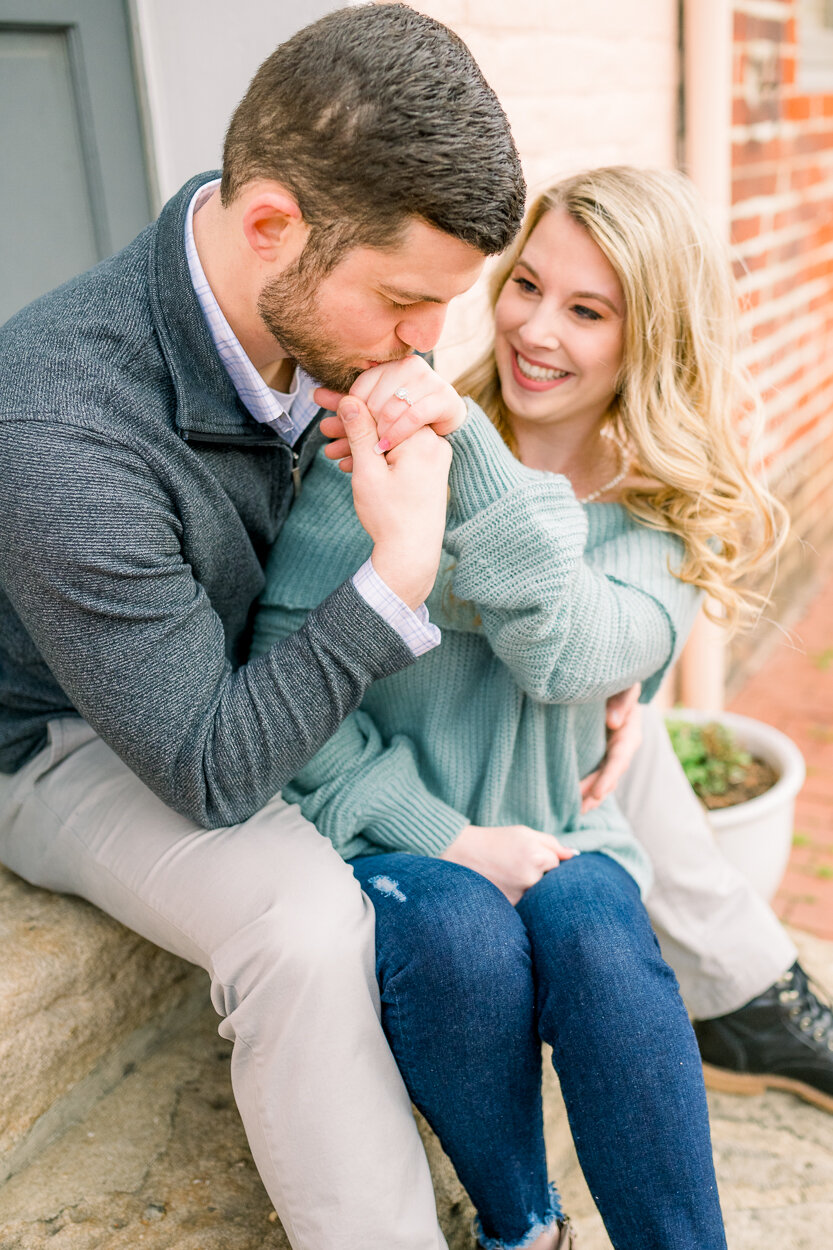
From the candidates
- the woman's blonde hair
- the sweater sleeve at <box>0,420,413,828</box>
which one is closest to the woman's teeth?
the woman's blonde hair

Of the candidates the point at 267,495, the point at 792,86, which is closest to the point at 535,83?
the point at 267,495

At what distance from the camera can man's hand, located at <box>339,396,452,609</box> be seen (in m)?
1.45

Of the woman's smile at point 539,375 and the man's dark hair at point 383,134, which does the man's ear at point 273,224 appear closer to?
the man's dark hair at point 383,134

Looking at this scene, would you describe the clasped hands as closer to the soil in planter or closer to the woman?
the woman

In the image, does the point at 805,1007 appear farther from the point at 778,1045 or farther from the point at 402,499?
the point at 402,499

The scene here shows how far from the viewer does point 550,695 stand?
66.0 inches

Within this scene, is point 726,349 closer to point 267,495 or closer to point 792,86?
point 267,495

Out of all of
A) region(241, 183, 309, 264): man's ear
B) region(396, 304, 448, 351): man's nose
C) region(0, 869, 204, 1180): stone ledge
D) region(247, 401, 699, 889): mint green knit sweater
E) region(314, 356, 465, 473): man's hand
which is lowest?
region(0, 869, 204, 1180): stone ledge

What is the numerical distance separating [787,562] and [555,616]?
10.3 ft

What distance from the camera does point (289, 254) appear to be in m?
1.46

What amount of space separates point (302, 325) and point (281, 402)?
0.60 feet

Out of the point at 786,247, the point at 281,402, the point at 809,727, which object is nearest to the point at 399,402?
the point at 281,402

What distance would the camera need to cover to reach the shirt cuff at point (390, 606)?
4.68ft

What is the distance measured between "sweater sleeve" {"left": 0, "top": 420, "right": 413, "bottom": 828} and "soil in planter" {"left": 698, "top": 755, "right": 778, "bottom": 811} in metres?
1.43
